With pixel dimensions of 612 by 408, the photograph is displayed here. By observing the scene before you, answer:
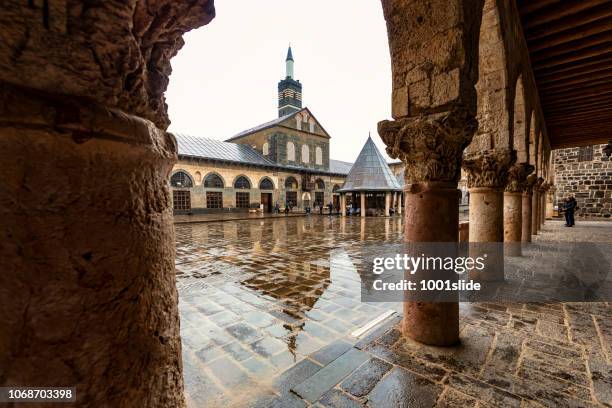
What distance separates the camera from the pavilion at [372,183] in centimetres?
1881

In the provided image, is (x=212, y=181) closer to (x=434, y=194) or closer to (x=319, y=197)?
(x=319, y=197)

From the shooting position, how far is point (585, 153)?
15094mm

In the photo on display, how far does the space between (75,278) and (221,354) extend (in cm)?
200

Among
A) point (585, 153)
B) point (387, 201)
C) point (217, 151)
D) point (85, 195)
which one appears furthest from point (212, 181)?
point (585, 153)

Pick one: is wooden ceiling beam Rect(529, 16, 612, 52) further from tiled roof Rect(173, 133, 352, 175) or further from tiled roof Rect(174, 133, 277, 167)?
tiled roof Rect(174, 133, 277, 167)

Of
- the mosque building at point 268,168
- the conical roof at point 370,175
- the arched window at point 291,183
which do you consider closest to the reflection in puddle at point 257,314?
the conical roof at point 370,175

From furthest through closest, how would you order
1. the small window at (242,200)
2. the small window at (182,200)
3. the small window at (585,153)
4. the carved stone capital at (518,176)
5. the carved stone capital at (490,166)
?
the small window at (242,200) → the small window at (182,200) → the small window at (585,153) → the carved stone capital at (518,176) → the carved stone capital at (490,166)

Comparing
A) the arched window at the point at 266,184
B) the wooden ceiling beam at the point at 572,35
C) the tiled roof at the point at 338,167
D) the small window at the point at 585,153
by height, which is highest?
the tiled roof at the point at 338,167

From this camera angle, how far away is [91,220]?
0.66 m

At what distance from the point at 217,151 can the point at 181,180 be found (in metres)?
4.29

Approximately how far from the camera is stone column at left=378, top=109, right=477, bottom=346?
2.30 meters

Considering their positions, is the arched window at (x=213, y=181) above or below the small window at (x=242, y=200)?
above

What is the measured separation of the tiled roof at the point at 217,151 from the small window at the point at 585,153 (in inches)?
827

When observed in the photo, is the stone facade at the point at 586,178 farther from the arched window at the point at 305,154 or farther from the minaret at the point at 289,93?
the minaret at the point at 289,93
